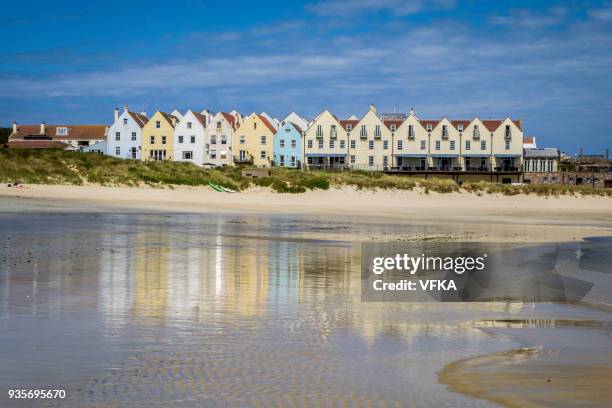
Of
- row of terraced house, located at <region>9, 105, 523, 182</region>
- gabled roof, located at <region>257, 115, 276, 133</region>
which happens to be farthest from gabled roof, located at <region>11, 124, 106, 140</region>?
gabled roof, located at <region>257, 115, 276, 133</region>

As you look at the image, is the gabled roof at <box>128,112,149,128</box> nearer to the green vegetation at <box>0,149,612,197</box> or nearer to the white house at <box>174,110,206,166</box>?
the white house at <box>174,110,206,166</box>

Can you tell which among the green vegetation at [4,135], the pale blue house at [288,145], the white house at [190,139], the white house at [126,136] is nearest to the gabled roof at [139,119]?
the white house at [126,136]

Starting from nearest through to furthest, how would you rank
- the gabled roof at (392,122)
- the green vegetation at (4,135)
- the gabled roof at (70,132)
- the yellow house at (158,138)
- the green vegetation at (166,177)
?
the green vegetation at (166,177)
the gabled roof at (392,122)
the yellow house at (158,138)
the gabled roof at (70,132)
the green vegetation at (4,135)

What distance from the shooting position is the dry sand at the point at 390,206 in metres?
30.1

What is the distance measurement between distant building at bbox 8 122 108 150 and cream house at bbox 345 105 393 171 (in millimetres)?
40287

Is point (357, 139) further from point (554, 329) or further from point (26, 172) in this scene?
point (554, 329)

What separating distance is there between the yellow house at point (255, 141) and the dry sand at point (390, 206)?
3632cm

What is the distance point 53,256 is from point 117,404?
11.1m

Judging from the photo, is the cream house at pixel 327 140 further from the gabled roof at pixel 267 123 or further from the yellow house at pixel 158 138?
the yellow house at pixel 158 138

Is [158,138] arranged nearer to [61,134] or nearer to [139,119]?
[139,119]

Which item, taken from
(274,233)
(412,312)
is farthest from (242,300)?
(274,233)

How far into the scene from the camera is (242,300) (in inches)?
451

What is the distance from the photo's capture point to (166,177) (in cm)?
5144

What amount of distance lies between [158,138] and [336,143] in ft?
73.4
